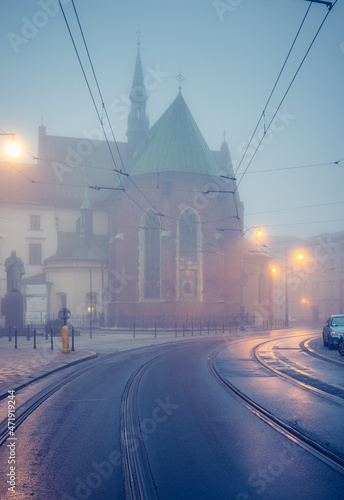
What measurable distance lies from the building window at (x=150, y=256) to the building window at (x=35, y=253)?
44.8ft

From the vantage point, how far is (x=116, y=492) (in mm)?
4668

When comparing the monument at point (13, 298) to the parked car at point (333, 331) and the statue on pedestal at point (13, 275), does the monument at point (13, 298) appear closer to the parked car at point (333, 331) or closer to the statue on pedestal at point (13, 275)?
the statue on pedestal at point (13, 275)

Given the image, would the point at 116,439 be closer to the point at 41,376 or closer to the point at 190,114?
the point at 41,376

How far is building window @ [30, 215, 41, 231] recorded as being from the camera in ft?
180

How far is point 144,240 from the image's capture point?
153 feet

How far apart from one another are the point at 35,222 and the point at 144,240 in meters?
15.1

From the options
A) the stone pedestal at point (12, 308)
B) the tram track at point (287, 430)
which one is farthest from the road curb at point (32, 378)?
the stone pedestal at point (12, 308)

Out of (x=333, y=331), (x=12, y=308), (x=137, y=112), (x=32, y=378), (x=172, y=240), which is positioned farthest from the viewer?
(x=137, y=112)

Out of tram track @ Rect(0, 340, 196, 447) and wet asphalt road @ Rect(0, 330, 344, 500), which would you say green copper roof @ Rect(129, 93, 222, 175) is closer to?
tram track @ Rect(0, 340, 196, 447)

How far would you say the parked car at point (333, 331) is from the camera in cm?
2094

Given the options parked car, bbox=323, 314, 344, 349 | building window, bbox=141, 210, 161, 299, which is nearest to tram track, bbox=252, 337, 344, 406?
parked car, bbox=323, 314, 344, 349

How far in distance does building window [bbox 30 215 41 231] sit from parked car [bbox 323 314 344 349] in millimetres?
39391

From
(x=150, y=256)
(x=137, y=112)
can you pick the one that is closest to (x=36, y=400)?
(x=150, y=256)

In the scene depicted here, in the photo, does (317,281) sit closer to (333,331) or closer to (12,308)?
(12,308)
